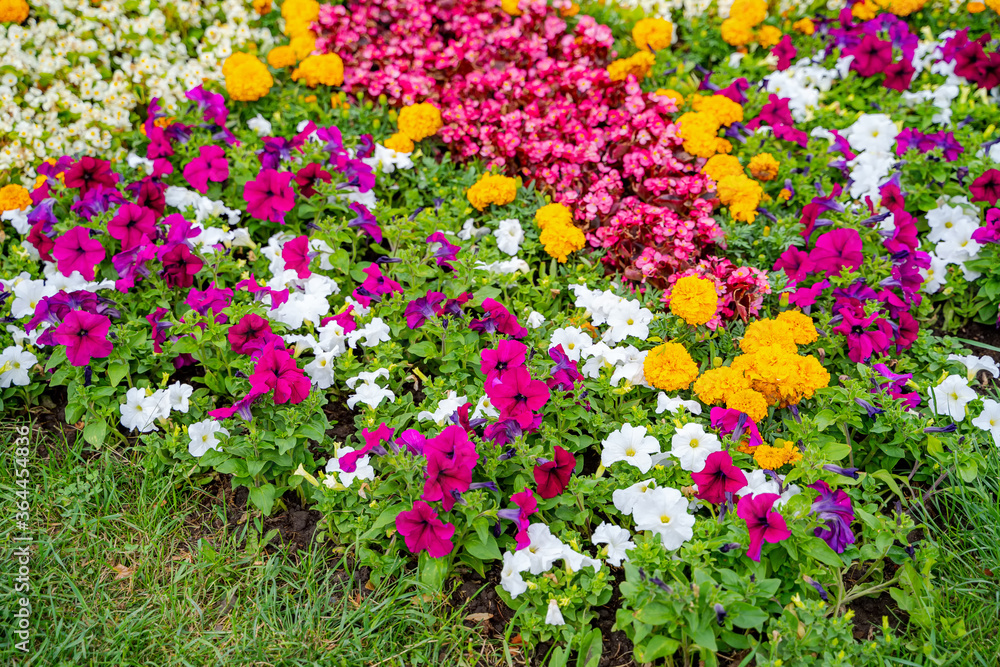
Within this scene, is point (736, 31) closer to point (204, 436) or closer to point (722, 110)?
point (722, 110)

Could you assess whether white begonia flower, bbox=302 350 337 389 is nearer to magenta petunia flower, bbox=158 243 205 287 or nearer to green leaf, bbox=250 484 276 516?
green leaf, bbox=250 484 276 516

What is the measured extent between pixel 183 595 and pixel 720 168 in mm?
2957

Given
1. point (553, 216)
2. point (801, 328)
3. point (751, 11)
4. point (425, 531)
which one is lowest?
point (425, 531)

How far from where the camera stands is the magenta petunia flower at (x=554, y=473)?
2406 mm

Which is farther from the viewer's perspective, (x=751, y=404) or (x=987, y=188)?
(x=987, y=188)

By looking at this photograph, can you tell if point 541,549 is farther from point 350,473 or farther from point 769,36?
point 769,36

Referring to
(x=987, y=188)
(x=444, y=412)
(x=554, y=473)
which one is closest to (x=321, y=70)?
(x=444, y=412)

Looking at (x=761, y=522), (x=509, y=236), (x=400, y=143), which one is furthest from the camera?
(x=400, y=143)

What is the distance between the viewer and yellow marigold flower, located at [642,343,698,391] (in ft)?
8.65

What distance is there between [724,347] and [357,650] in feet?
5.96

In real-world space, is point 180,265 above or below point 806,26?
below

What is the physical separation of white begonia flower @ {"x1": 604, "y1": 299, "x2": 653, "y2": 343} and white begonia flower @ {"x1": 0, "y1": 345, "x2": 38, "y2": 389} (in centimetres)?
238

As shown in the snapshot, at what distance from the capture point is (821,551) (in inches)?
88.0

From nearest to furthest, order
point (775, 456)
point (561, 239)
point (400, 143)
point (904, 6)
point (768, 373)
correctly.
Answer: point (775, 456), point (768, 373), point (561, 239), point (400, 143), point (904, 6)
